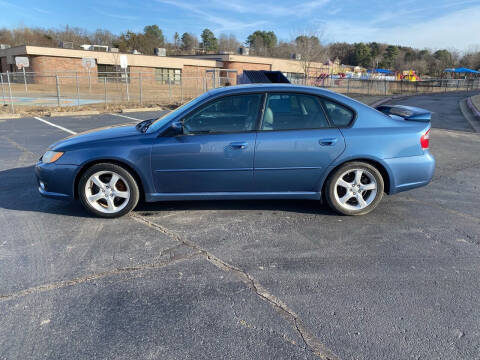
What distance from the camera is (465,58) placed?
270 feet

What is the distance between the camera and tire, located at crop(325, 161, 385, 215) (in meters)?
4.14

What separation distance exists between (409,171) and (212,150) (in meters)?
2.37

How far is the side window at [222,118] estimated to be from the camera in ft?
13.1

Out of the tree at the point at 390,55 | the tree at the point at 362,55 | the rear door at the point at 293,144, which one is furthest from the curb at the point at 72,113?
the tree at the point at 362,55

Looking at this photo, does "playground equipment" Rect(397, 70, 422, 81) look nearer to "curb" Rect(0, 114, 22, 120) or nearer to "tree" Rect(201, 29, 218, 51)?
"curb" Rect(0, 114, 22, 120)

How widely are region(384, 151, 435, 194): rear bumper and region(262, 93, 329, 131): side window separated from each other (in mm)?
974

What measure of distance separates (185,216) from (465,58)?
98901 millimetres

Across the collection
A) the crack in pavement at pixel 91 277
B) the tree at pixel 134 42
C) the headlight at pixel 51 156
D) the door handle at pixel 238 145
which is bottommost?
the crack in pavement at pixel 91 277

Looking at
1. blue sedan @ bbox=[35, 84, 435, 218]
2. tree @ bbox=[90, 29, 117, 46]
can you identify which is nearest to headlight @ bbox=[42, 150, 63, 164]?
blue sedan @ bbox=[35, 84, 435, 218]

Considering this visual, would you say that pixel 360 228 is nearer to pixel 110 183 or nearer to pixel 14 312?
pixel 110 183

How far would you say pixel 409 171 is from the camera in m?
4.21

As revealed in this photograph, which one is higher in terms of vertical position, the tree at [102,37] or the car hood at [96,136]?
the tree at [102,37]

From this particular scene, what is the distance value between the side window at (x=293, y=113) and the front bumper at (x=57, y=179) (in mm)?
2306

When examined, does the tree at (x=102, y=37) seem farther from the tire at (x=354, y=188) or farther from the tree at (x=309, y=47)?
the tire at (x=354, y=188)
